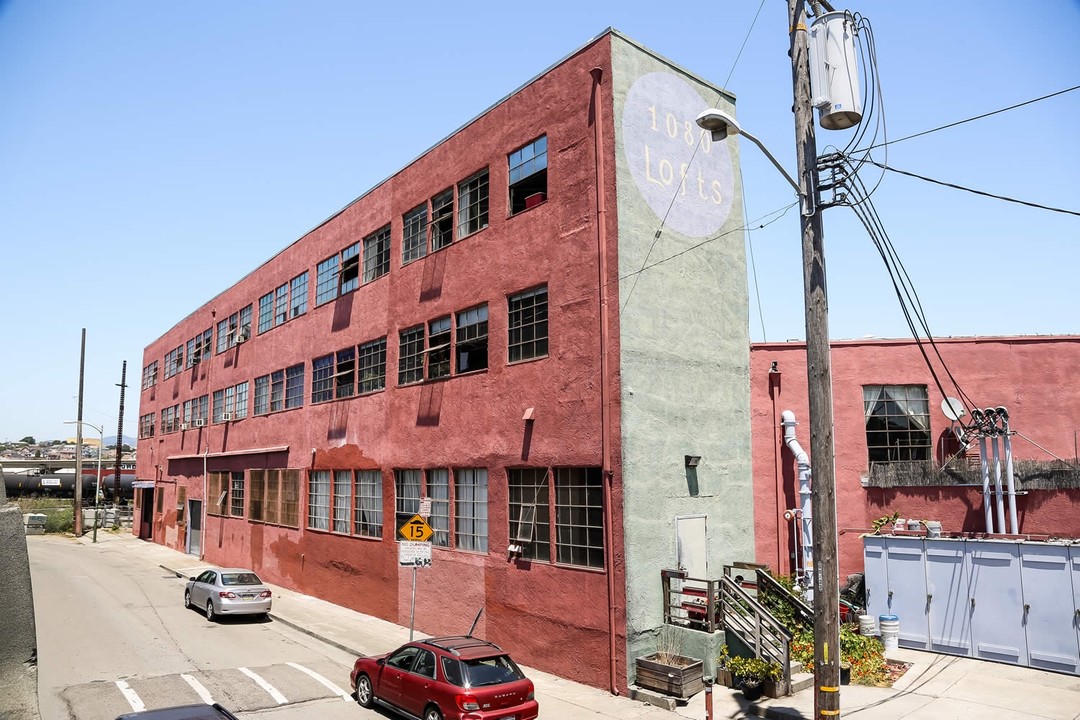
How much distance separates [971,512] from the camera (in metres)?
20.0

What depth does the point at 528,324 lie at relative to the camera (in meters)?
18.5

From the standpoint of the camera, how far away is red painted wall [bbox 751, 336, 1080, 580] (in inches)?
792

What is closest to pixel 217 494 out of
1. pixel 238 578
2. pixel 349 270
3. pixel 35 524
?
pixel 238 578

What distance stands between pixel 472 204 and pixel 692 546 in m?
11.2

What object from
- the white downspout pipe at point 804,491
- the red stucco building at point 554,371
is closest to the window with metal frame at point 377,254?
the red stucco building at point 554,371

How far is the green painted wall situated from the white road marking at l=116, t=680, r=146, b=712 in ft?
31.4

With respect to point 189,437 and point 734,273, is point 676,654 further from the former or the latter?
point 189,437

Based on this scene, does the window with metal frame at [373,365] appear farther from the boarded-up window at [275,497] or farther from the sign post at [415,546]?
the sign post at [415,546]

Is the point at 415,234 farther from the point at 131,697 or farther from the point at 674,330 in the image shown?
the point at 131,697

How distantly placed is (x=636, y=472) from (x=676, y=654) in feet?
12.9

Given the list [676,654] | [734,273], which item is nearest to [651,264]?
[734,273]

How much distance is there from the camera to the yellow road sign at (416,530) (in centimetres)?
1622

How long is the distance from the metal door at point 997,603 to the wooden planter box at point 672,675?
22.0ft

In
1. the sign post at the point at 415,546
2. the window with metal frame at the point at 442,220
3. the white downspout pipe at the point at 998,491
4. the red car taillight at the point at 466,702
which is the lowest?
the red car taillight at the point at 466,702
